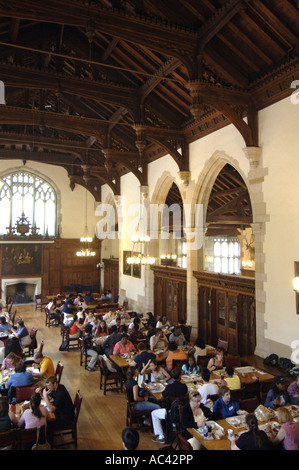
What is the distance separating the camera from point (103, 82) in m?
9.00

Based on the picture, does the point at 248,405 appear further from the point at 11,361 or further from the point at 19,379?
the point at 11,361

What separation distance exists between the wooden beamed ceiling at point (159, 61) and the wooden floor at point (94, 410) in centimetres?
586

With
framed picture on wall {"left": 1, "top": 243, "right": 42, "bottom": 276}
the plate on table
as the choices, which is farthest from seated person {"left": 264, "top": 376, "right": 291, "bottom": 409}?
framed picture on wall {"left": 1, "top": 243, "right": 42, "bottom": 276}

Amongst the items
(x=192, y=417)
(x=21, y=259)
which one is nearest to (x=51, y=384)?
(x=192, y=417)

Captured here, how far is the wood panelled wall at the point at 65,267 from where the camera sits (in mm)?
18844

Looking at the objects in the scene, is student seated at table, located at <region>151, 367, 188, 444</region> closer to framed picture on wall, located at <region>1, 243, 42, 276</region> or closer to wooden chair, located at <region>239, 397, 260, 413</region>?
wooden chair, located at <region>239, 397, 260, 413</region>

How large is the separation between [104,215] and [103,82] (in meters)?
12.0

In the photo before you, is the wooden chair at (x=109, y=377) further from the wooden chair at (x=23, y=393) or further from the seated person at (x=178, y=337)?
the wooden chair at (x=23, y=393)

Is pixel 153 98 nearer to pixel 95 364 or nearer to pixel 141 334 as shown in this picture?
pixel 141 334

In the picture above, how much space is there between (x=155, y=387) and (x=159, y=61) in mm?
7502

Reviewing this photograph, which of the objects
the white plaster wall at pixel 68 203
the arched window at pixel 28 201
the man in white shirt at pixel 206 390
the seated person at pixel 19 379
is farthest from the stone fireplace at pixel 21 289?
the man in white shirt at pixel 206 390

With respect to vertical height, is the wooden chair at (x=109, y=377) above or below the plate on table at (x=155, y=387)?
below

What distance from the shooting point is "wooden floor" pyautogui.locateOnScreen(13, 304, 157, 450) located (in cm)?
547

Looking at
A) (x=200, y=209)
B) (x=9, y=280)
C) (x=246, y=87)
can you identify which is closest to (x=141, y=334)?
(x=200, y=209)
